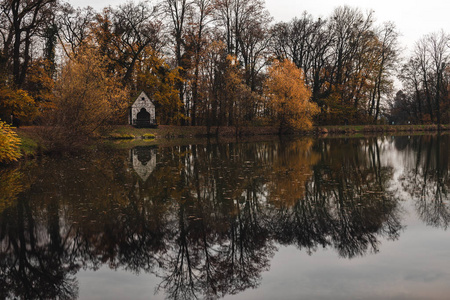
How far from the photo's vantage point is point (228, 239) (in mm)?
5648

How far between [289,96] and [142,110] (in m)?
17.3

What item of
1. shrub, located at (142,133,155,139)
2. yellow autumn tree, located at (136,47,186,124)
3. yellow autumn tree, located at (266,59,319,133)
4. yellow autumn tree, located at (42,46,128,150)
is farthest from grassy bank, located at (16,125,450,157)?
yellow autumn tree, located at (42,46,128,150)

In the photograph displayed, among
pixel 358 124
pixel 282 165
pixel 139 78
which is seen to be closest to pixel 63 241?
pixel 282 165

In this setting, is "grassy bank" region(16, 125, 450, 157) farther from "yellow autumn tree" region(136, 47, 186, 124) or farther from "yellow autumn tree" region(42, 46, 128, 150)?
"yellow autumn tree" region(42, 46, 128, 150)

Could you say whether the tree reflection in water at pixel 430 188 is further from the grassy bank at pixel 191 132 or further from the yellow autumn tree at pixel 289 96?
the yellow autumn tree at pixel 289 96

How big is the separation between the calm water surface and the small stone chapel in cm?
3294

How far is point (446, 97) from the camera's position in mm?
61344

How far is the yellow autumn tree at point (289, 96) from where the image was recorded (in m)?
41.2

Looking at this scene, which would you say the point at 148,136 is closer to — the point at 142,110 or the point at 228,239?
the point at 142,110

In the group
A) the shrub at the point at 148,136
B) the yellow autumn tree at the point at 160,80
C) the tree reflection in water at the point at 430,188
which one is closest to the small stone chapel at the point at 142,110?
the yellow autumn tree at the point at 160,80

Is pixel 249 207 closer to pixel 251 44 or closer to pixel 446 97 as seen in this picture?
pixel 251 44

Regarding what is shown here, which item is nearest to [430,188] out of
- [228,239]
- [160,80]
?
[228,239]

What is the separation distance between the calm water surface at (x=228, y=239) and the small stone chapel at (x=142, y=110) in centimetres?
3294

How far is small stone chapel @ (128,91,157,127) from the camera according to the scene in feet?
141
